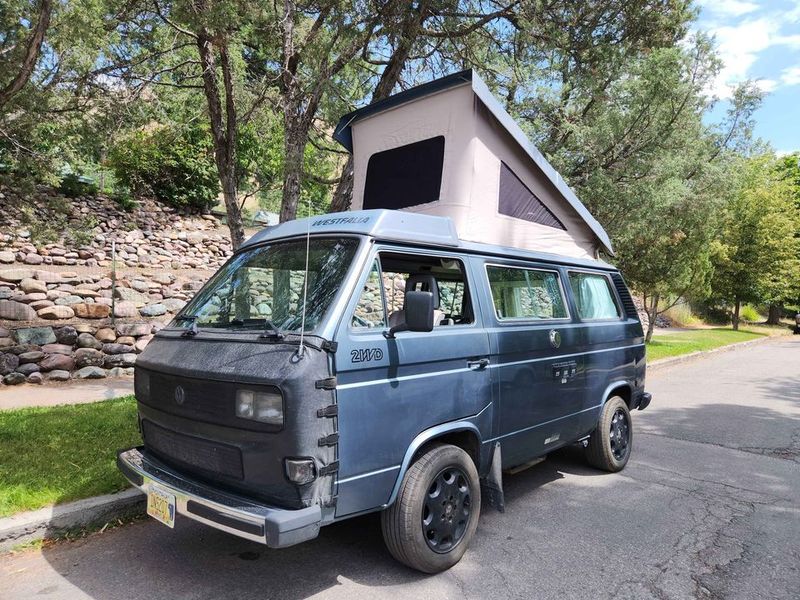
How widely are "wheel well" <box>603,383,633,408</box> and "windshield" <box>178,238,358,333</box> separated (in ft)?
11.4

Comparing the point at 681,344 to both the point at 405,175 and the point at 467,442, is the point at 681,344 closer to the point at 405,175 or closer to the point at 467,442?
the point at 405,175

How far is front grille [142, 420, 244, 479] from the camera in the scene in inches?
116

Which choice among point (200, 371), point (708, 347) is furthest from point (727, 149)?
point (200, 371)

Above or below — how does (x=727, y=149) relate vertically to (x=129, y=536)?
above

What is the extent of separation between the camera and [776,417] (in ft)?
26.6

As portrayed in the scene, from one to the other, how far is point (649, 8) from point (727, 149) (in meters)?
7.42

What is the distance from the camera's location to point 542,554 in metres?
3.68

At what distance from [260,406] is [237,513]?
547 millimetres

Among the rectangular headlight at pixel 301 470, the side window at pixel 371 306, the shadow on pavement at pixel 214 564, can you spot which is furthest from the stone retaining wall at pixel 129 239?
the rectangular headlight at pixel 301 470

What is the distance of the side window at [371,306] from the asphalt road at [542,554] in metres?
1.61

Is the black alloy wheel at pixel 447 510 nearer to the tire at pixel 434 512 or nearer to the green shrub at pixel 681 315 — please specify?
the tire at pixel 434 512

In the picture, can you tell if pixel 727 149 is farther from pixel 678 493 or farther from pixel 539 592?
pixel 539 592

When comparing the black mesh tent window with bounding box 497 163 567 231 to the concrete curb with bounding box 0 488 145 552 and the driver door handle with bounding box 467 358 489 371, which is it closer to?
the driver door handle with bounding box 467 358 489 371

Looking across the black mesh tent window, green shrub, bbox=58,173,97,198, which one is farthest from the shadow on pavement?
green shrub, bbox=58,173,97,198
